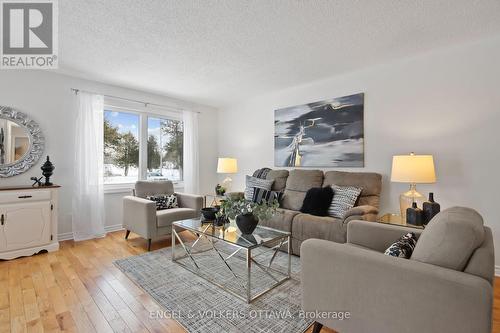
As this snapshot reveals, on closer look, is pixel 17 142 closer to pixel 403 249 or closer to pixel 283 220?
pixel 283 220

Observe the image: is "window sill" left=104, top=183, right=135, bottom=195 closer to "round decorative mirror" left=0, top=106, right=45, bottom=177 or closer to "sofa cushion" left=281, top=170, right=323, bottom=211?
"round decorative mirror" left=0, top=106, right=45, bottom=177

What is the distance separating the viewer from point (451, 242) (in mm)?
1169

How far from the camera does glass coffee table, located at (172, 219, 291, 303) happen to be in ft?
6.75

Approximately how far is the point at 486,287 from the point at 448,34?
2.46 m

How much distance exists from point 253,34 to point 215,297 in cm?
240

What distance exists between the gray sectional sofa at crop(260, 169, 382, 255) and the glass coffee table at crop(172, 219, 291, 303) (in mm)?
363

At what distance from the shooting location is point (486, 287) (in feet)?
3.26

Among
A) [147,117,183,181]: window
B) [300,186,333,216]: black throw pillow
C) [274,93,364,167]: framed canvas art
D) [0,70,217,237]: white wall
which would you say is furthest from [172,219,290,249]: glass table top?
[147,117,183,181]: window

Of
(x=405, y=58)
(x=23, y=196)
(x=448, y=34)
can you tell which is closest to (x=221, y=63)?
(x=405, y=58)

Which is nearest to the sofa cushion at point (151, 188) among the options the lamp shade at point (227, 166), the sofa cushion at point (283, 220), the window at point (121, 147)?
the window at point (121, 147)

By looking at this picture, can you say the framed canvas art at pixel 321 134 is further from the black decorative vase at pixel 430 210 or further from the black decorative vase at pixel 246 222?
the black decorative vase at pixel 246 222

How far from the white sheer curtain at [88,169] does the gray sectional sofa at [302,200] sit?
251 centimetres

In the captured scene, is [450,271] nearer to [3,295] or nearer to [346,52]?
[346,52]

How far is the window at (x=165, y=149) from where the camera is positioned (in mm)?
4496
